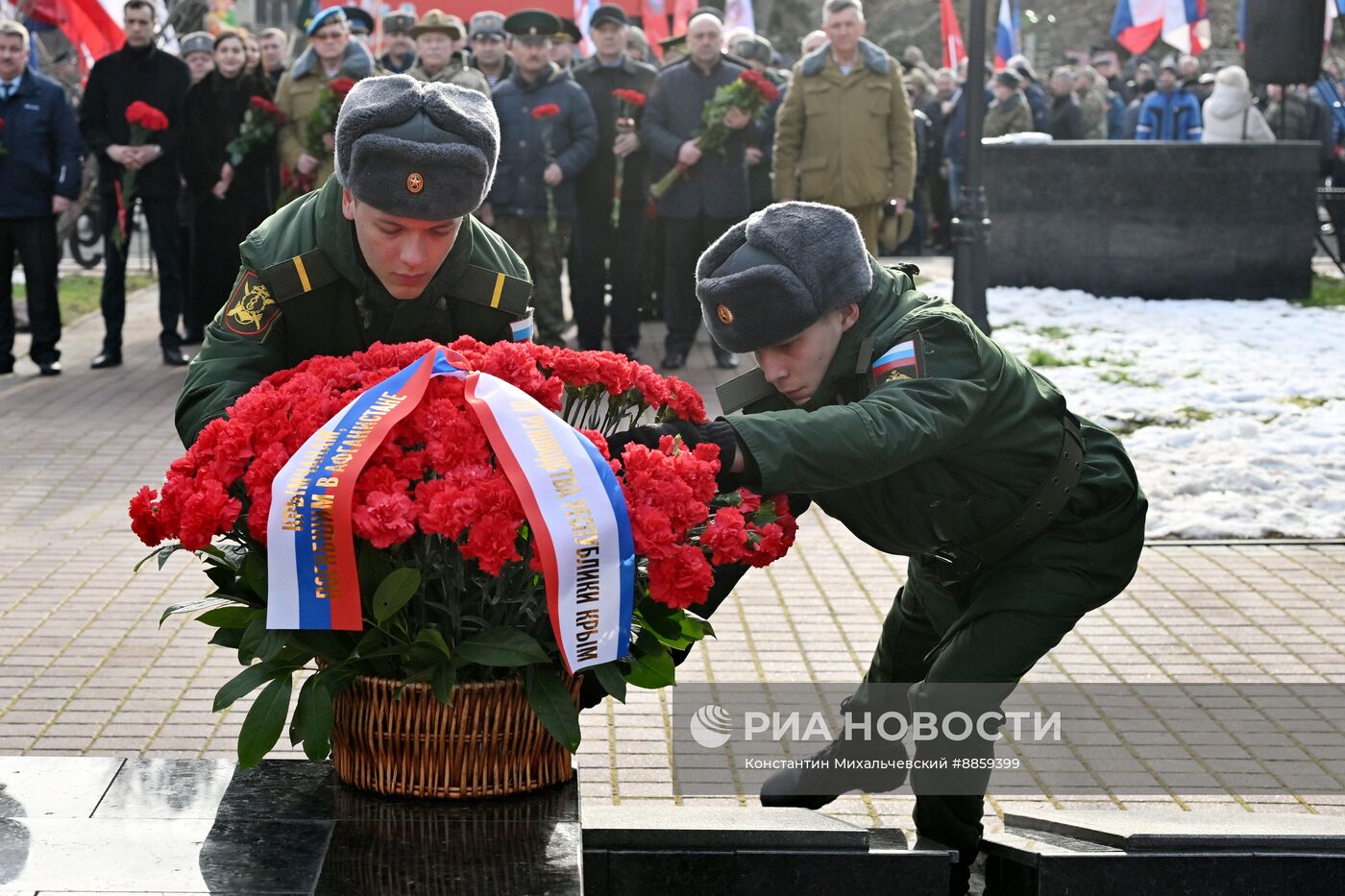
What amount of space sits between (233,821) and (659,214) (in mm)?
8804

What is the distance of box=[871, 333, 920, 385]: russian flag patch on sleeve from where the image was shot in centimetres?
336

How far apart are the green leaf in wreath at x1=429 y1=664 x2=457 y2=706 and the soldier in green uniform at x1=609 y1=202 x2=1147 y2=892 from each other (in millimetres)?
484

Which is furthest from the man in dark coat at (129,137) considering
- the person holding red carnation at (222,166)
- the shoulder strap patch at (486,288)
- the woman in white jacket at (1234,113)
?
the woman in white jacket at (1234,113)

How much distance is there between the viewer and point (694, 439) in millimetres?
3041

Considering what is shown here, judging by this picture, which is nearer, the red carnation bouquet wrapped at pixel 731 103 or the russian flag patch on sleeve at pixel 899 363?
the russian flag patch on sleeve at pixel 899 363

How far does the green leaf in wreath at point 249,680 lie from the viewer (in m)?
2.98

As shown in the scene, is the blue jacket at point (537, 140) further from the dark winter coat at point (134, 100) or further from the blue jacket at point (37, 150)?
the blue jacket at point (37, 150)

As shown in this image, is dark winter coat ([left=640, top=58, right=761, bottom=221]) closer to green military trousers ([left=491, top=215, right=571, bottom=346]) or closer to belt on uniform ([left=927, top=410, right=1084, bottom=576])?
green military trousers ([left=491, top=215, right=571, bottom=346])

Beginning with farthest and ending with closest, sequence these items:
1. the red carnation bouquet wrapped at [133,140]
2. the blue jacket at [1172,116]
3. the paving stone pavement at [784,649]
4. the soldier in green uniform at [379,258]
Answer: the blue jacket at [1172,116] → the red carnation bouquet wrapped at [133,140] → the paving stone pavement at [784,649] → the soldier in green uniform at [379,258]

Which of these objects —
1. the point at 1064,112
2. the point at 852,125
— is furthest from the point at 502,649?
the point at 1064,112

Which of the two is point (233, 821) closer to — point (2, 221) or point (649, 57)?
point (2, 221)

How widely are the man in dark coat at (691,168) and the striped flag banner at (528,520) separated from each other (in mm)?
8543

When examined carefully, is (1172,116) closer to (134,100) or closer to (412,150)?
(134,100)

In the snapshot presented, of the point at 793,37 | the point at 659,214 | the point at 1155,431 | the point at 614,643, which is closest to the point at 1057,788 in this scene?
the point at 614,643
